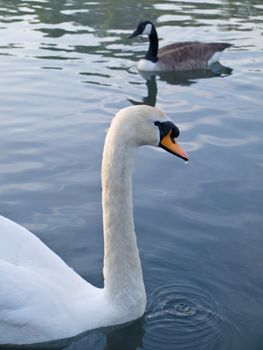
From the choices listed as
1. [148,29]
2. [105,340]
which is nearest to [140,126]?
[105,340]

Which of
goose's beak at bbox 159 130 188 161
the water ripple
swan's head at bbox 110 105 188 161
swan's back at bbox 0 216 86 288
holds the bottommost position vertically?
the water ripple

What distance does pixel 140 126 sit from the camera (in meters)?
4.52

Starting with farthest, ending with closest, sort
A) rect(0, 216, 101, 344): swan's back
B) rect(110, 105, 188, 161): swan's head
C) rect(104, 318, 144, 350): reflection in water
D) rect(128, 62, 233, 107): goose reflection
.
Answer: rect(128, 62, 233, 107): goose reflection, rect(104, 318, 144, 350): reflection in water, rect(110, 105, 188, 161): swan's head, rect(0, 216, 101, 344): swan's back

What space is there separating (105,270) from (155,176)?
132 inches

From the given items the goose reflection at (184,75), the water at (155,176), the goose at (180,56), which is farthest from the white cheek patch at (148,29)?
the goose reflection at (184,75)

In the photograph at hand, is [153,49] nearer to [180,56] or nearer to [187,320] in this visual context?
[180,56]

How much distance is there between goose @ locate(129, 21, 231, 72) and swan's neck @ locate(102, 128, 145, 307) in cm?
930

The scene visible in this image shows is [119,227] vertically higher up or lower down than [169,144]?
lower down

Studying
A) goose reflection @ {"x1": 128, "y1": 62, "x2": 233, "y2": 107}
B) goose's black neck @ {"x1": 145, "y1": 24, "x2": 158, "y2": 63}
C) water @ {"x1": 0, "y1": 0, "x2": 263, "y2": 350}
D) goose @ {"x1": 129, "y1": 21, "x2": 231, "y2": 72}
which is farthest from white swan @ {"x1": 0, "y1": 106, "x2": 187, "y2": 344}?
goose's black neck @ {"x1": 145, "y1": 24, "x2": 158, "y2": 63}

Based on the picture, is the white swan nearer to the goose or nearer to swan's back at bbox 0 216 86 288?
swan's back at bbox 0 216 86 288

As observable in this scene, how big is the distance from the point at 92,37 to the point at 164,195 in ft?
30.4

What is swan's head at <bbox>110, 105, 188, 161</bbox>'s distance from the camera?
448 centimetres

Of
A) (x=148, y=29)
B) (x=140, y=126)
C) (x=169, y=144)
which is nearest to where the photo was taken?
(x=140, y=126)

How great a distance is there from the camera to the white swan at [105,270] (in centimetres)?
439
